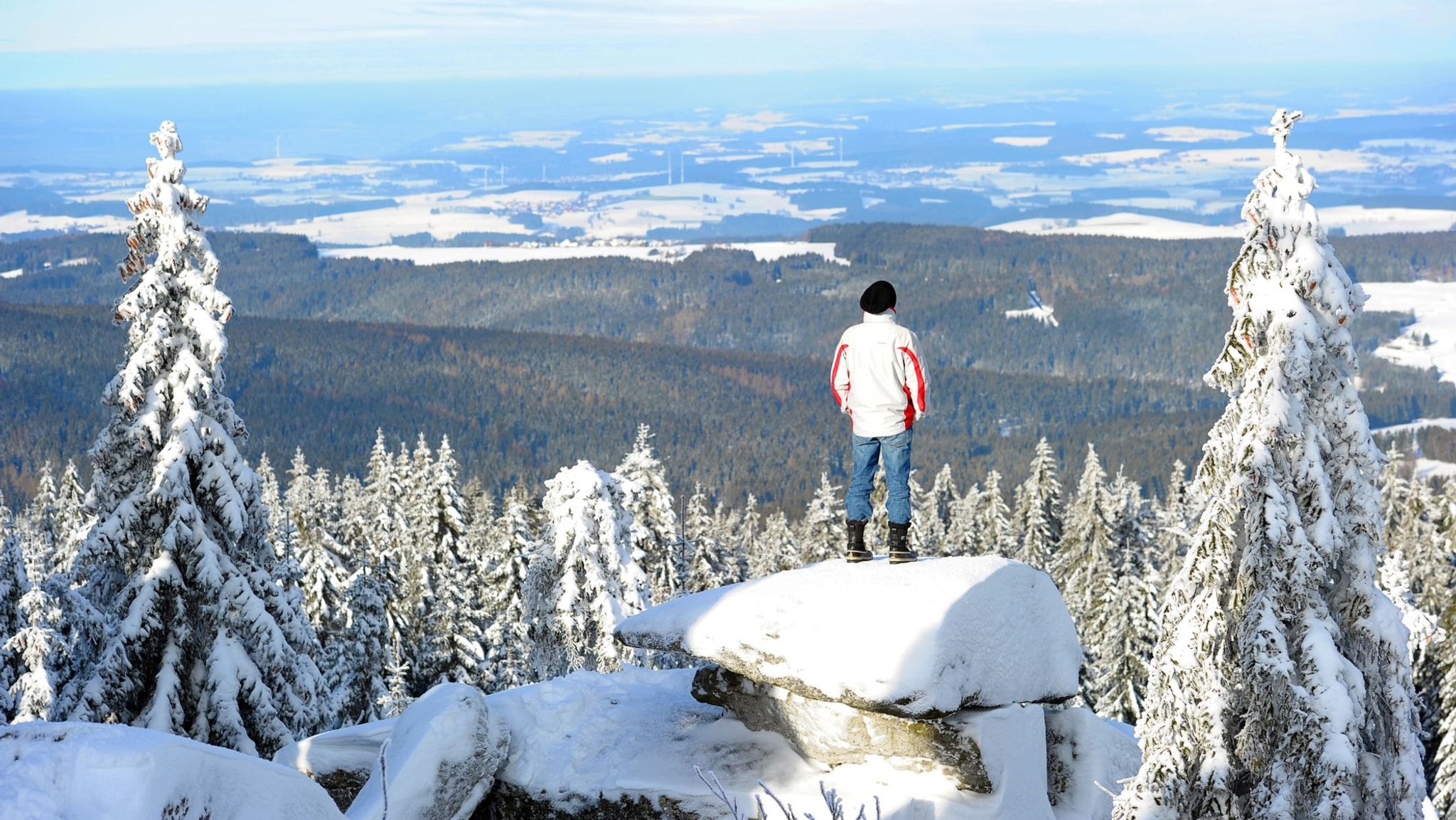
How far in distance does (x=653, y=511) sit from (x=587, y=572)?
274 inches

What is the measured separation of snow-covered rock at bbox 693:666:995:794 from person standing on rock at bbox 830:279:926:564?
174 centimetres

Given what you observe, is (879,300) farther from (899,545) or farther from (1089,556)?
(1089,556)

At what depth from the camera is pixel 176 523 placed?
683 inches

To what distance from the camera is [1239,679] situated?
1234 cm

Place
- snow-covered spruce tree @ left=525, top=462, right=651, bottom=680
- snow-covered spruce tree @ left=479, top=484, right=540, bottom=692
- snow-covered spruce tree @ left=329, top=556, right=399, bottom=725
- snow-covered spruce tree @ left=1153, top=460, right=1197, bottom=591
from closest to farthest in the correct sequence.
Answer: snow-covered spruce tree @ left=525, top=462, right=651, bottom=680 < snow-covered spruce tree @ left=329, top=556, right=399, bottom=725 < snow-covered spruce tree @ left=479, top=484, right=540, bottom=692 < snow-covered spruce tree @ left=1153, top=460, right=1197, bottom=591

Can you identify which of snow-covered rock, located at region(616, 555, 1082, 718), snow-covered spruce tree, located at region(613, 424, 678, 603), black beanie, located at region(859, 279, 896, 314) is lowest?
snow-covered spruce tree, located at region(613, 424, 678, 603)

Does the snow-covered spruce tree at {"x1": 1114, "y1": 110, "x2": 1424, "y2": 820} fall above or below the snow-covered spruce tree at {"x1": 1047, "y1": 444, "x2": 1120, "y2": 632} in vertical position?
above

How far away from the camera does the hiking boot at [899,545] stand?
44.7 feet

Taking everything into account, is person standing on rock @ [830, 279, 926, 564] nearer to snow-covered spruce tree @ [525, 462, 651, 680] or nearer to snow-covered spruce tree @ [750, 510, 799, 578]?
snow-covered spruce tree @ [525, 462, 651, 680]

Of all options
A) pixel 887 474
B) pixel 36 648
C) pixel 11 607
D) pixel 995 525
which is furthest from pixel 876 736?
pixel 995 525

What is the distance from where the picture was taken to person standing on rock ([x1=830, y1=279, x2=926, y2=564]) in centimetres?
1316

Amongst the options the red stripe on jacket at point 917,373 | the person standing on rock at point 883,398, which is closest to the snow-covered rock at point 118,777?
the person standing on rock at point 883,398

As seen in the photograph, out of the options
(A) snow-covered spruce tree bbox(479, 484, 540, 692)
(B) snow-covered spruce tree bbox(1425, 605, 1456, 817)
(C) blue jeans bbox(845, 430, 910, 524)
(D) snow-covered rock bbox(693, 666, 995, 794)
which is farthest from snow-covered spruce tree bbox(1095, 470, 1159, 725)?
(D) snow-covered rock bbox(693, 666, 995, 794)

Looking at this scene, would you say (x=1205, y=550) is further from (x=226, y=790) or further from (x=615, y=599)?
(x=615, y=599)
